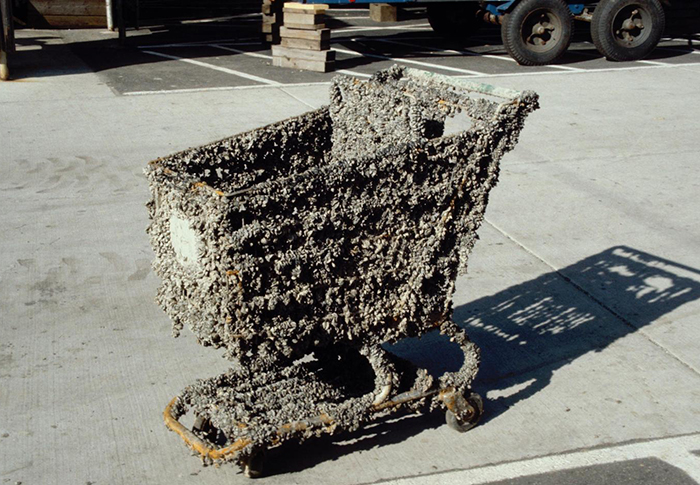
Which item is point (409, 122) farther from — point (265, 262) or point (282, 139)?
point (265, 262)

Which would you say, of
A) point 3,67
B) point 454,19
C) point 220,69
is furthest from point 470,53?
point 3,67

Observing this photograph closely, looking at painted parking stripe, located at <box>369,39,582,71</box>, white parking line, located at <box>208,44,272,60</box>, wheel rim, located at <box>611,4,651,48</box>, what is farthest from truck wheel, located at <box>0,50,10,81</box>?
wheel rim, located at <box>611,4,651,48</box>

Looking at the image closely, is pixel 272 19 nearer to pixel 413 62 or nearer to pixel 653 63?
pixel 413 62

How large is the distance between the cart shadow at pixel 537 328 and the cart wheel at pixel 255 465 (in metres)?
0.10

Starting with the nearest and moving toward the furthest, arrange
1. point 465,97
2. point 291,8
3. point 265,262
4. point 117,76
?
1. point 265,262
2. point 465,97
3. point 117,76
4. point 291,8

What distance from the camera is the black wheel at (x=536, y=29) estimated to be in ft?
41.2

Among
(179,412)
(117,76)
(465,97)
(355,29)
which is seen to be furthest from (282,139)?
(355,29)

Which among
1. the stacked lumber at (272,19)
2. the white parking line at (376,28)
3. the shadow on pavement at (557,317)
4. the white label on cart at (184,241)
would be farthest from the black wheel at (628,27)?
the white label on cart at (184,241)

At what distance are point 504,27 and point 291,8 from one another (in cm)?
320

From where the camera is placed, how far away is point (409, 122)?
383cm

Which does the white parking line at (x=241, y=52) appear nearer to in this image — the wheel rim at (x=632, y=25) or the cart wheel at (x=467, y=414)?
the wheel rim at (x=632, y=25)

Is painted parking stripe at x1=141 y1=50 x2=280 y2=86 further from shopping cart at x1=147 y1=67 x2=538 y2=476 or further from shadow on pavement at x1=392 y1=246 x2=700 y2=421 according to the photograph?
shopping cart at x1=147 y1=67 x2=538 y2=476

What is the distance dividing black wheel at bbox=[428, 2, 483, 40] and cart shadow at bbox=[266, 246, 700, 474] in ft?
34.0

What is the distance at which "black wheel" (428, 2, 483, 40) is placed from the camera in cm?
1530
